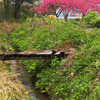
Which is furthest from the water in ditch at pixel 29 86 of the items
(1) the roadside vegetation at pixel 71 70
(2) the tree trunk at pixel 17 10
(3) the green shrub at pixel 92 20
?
(2) the tree trunk at pixel 17 10

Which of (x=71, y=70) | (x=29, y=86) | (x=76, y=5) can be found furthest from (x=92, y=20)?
(x=29, y=86)

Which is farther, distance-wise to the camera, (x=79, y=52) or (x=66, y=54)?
(x=66, y=54)

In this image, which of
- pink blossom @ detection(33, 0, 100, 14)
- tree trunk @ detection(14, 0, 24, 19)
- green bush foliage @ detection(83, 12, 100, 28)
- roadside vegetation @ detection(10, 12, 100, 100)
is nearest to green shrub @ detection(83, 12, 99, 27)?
green bush foliage @ detection(83, 12, 100, 28)

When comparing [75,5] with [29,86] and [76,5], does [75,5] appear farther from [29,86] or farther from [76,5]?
[29,86]

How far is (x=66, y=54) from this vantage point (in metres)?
7.89

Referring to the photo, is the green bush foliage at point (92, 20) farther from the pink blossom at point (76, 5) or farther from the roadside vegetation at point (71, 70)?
the pink blossom at point (76, 5)

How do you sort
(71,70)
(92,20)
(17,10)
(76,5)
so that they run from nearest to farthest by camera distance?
(71,70) → (92,20) → (76,5) → (17,10)

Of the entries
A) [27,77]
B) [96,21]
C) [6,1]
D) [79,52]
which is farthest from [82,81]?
[6,1]

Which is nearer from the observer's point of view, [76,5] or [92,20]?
[92,20]

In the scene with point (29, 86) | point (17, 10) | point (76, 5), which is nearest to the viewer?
point (29, 86)

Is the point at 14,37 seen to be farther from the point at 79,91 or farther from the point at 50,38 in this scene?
the point at 79,91

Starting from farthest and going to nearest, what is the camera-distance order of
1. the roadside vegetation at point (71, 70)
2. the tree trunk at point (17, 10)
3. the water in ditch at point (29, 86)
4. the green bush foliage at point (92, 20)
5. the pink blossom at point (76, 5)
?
the tree trunk at point (17, 10) → the pink blossom at point (76, 5) → the green bush foliage at point (92, 20) → the water in ditch at point (29, 86) → the roadside vegetation at point (71, 70)

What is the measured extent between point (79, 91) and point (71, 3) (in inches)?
499

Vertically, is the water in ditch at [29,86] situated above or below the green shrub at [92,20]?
below
